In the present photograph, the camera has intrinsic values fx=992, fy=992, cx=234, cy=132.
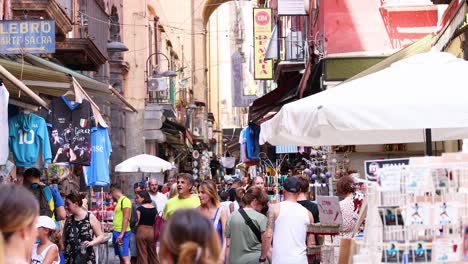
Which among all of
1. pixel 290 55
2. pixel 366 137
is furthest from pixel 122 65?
pixel 366 137

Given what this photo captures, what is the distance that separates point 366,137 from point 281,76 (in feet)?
58.4

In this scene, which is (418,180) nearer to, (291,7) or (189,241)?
(189,241)

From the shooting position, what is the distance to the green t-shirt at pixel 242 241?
1054cm

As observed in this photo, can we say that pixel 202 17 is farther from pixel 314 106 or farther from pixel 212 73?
pixel 314 106

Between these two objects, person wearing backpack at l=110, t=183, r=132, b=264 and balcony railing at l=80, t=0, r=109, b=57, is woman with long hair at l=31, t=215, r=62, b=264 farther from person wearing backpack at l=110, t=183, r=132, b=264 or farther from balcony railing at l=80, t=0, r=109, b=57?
balcony railing at l=80, t=0, r=109, b=57

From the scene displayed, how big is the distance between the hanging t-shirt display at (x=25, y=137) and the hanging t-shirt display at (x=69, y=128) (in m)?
1.03

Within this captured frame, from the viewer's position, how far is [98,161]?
16.3 m

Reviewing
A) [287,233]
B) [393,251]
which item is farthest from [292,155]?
[393,251]

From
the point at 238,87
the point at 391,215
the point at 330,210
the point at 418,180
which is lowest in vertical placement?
the point at 330,210

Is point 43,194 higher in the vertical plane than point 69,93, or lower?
lower

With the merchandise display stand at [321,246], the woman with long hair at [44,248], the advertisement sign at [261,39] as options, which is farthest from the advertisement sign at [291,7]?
the woman with long hair at [44,248]

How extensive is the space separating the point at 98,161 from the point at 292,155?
14.6m

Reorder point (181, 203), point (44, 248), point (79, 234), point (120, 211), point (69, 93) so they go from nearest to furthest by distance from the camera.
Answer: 1. point (44, 248)
2. point (79, 234)
3. point (69, 93)
4. point (181, 203)
5. point (120, 211)

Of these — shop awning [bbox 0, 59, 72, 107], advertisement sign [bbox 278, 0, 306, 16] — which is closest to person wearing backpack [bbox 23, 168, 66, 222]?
shop awning [bbox 0, 59, 72, 107]
